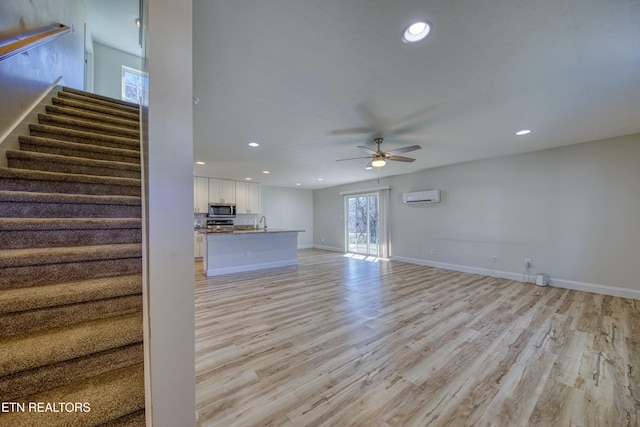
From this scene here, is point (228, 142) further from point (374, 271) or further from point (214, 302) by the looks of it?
point (374, 271)

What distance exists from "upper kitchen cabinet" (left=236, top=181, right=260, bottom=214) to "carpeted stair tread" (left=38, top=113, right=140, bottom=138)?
4.80 meters

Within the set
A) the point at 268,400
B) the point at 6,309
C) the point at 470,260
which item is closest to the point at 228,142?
the point at 6,309

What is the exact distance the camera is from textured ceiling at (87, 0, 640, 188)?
1416mm

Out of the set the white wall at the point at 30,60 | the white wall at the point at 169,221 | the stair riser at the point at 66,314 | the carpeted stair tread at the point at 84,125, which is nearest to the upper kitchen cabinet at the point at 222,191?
the white wall at the point at 30,60

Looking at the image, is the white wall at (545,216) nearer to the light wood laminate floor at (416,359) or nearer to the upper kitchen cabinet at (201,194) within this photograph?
the light wood laminate floor at (416,359)

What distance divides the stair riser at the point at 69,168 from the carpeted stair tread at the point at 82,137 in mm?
504

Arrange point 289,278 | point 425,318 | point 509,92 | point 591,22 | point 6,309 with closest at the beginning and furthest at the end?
1. point 6,309
2. point 591,22
3. point 509,92
4. point 425,318
5. point 289,278

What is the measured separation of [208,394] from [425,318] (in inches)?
91.3

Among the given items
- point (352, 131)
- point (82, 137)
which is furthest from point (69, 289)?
point (352, 131)

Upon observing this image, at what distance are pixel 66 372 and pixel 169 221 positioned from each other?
0.97 meters

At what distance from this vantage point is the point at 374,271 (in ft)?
17.0

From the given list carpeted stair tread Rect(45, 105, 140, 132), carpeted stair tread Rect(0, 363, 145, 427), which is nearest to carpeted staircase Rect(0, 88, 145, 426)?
carpeted stair tread Rect(0, 363, 145, 427)

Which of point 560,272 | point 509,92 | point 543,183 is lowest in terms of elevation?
point 560,272

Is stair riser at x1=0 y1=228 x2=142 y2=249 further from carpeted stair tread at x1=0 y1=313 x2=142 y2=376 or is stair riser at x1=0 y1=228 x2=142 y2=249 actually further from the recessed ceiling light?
Answer: the recessed ceiling light
